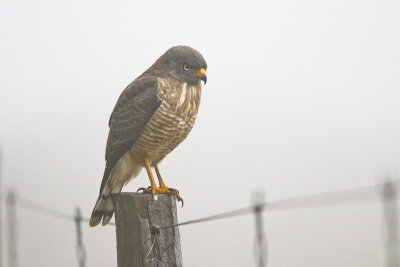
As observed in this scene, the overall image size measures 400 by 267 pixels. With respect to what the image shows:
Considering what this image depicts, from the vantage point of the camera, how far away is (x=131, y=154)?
15.8 ft

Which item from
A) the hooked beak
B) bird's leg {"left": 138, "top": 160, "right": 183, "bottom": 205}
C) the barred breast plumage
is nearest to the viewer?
bird's leg {"left": 138, "top": 160, "right": 183, "bottom": 205}

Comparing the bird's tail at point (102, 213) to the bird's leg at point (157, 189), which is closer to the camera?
the bird's leg at point (157, 189)

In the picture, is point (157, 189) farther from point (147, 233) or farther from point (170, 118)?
point (147, 233)

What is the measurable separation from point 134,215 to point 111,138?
149cm

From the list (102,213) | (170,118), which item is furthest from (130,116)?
(102,213)

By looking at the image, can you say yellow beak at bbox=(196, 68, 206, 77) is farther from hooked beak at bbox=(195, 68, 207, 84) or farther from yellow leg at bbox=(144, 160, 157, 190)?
yellow leg at bbox=(144, 160, 157, 190)

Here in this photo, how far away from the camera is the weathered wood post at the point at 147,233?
132 inches

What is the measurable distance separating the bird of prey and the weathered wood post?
0.86 m

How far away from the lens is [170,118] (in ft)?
14.8

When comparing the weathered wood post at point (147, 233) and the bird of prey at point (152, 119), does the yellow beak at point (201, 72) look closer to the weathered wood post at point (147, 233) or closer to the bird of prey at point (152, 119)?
the bird of prey at point (152, 119)

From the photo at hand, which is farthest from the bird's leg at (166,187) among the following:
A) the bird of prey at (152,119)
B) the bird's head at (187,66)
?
the bird's head at (187,66)

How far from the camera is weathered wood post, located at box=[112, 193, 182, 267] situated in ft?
11.0

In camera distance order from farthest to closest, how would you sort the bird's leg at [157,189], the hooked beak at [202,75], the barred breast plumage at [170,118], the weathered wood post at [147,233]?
the hooked beak at [202,75]
the barred breast plumage at [170,118]
the bird's leg at [157,189]
the weathered wood post at [147,233]

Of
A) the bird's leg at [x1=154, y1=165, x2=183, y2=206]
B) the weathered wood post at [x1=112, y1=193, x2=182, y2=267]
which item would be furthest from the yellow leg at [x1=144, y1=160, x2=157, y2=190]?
the weathered wood post at [x1=112, y1=193, x2=182, y2=267]
